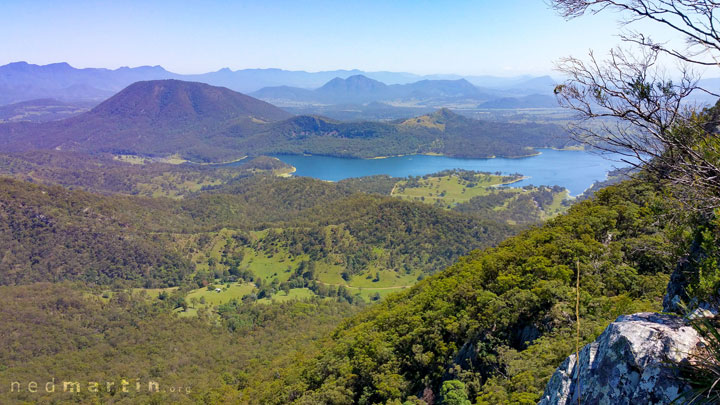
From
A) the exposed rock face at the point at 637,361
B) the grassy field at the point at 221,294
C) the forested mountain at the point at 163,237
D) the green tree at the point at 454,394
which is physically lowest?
the grassy field at the point at 221,294

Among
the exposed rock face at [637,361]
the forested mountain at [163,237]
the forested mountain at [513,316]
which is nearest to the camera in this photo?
the exposed rock face at [637,361]

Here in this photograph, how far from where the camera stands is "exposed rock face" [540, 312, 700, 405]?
16.5 feet

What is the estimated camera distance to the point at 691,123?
5719 millimetres

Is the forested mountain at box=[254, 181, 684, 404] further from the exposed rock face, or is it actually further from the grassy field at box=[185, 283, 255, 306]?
the grassy field at box=[185, 283, 255, 306]

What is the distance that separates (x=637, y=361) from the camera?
5.31 metres

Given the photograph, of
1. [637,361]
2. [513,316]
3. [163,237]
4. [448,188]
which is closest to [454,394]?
[513,316]

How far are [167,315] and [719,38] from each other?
7850 cm

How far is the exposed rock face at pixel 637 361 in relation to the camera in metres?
5.04

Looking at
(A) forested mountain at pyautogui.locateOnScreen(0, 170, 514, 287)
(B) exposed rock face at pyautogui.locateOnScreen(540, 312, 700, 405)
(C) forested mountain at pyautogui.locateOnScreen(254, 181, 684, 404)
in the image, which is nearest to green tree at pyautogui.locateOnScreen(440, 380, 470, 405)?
(C) forested mountain at pyautogui.locateOnScreen(254, 181, 684, 404)

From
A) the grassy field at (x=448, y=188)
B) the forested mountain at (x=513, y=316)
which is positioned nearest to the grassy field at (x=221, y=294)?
the forested mountain at (x=513, y=316)

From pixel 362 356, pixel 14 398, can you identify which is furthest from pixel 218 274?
pixel 362 356

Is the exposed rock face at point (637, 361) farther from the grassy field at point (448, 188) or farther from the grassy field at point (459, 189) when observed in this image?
the grassy field at point (448, 188)

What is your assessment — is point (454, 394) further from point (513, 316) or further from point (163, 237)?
point (163, 237)

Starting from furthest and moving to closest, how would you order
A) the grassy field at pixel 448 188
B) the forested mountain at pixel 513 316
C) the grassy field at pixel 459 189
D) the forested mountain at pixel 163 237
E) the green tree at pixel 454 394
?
the grassy field at pixel 448 188 < the grassy field at pixel 459 189 < the forested mountain at pixel 163 237 < the green tree at pixel 454 394 < the forested mountain at pixel 513 316
